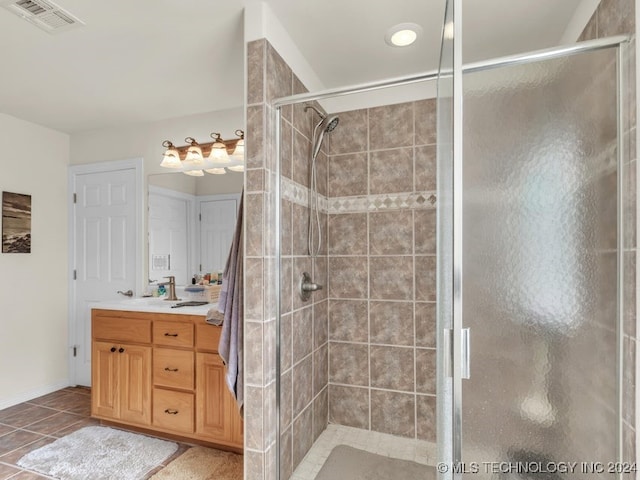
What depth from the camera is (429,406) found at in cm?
228

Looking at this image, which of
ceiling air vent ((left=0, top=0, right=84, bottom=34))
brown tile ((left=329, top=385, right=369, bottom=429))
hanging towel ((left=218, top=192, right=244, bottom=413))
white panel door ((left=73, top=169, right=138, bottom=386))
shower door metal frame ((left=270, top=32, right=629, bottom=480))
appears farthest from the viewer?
white panel door ((left=73, top=169, right=138, bottom=386))

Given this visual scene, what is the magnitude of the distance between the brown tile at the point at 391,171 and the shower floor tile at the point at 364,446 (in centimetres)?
169

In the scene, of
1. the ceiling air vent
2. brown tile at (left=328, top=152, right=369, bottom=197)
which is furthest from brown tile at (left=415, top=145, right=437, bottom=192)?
the ceiling air vent

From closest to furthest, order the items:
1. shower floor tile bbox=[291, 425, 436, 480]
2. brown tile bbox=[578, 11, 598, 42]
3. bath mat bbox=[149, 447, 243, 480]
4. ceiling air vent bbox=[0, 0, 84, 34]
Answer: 1. brown tile bbox=[578, 11, 598, 42]
2. ceiling air vent bbox=[0, 0, 84, 34]
3. bath mat bbox=[149, 447, 243, 480]
4. shower floor tile bbox=[291, 425, 436, 480]

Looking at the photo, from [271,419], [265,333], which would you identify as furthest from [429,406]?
[265,333]

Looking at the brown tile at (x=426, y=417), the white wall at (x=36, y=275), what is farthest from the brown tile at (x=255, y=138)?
the white wall at (x=36, y=275)

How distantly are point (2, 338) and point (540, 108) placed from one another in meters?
3.99

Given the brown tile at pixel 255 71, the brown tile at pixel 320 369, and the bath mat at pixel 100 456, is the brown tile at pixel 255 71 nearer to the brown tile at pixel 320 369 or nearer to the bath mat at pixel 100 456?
the brown tile at pixel 320 369

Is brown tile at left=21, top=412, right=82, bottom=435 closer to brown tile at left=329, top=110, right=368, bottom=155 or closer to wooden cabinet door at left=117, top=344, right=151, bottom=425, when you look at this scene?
wooden cabinet door at left=117, top=344, right=151, bottom=425

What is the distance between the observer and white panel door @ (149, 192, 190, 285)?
2.86 meters

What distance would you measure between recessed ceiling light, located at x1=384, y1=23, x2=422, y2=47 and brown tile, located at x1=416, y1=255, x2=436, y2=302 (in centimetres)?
130

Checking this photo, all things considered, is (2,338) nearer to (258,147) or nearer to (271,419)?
(271,419)

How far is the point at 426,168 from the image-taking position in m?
2.31

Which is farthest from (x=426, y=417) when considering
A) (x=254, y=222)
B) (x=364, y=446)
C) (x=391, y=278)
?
(x=254, y=222)
